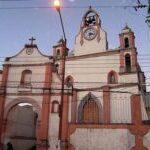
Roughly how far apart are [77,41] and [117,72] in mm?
8046

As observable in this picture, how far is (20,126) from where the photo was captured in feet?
111

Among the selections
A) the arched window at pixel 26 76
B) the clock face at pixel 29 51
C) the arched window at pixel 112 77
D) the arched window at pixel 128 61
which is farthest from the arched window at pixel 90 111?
the clock face at pixel 29 51

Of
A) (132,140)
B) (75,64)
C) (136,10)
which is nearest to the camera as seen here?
(136,10)

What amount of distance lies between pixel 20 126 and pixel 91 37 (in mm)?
15543

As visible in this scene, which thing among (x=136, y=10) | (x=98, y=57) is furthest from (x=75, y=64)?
(x=136, y=10)

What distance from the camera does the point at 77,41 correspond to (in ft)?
121

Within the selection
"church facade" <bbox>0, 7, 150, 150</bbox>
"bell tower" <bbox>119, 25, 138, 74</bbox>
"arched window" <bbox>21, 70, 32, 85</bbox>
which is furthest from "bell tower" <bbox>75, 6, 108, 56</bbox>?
"arched window" <bbox>21, 70, 32, 85</bbox>

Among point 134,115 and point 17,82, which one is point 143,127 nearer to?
point 134,115

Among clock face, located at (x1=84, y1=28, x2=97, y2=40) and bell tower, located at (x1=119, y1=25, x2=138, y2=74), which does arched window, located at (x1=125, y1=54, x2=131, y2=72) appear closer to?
bell tower, located at (x1=119, y1=25, x2=138, y2=74)

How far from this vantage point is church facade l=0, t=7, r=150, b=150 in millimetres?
22281

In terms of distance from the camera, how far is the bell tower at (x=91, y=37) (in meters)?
35.2

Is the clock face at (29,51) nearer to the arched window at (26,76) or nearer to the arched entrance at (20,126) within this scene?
the arched window at (26,76)

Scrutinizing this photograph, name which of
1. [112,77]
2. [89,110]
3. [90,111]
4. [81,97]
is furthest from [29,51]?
[112,77]

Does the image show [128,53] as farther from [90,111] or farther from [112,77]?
[90,111]
